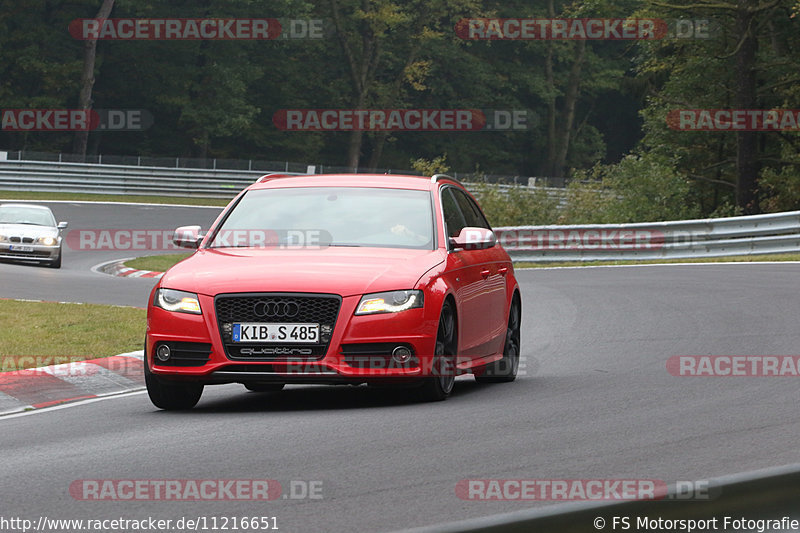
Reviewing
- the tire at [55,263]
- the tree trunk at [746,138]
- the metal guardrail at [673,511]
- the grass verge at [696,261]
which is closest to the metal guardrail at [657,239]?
the grass verge at [696,261]

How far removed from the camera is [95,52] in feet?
231

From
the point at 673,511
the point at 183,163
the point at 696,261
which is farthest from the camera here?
the point at 183,163

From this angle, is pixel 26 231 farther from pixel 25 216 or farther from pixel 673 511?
pixel 673 511

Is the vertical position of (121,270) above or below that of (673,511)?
below

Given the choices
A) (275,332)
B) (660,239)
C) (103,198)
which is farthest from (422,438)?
(103,198)

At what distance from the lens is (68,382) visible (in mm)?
10609

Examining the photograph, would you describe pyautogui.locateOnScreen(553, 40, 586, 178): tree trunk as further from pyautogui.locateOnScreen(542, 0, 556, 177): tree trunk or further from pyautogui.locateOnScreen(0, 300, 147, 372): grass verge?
pyautogui.locateOnScreen(0, 300, 147, 372): grass verge

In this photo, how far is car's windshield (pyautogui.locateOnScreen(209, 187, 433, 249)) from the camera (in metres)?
9.66

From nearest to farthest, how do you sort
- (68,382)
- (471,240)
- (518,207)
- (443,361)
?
(443,361)
(471,240)
(68,382)
(518,207)

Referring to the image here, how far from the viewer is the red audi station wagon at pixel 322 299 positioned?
855 centimetres

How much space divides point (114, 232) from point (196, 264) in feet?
103

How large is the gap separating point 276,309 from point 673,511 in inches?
206

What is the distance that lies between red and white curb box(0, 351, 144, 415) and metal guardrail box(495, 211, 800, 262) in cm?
1708

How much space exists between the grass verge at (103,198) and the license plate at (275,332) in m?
43.6
